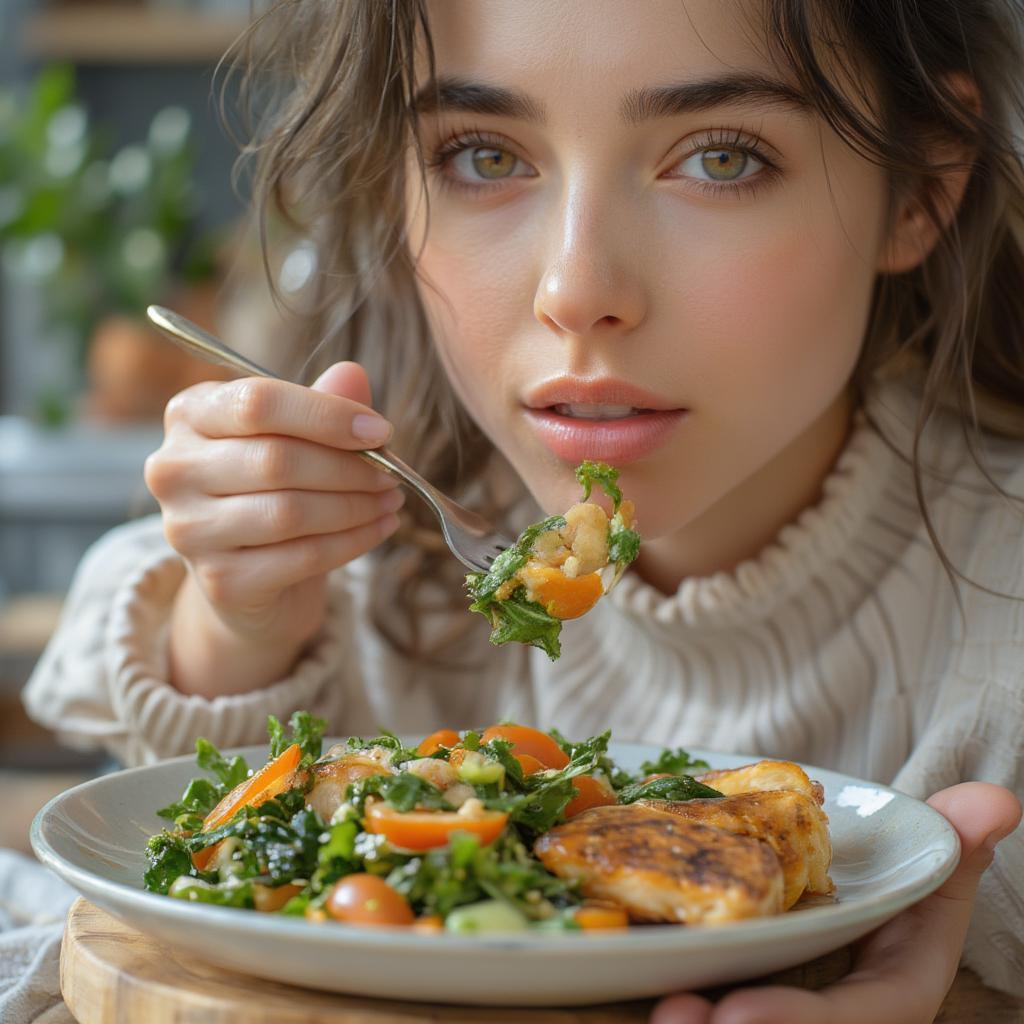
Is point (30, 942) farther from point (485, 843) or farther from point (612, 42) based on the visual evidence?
point (612, 42)

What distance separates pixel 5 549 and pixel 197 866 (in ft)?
11.4

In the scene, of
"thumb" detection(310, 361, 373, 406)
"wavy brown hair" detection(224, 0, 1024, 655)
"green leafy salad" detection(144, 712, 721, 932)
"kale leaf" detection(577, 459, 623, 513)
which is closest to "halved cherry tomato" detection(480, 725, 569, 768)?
"green leafy salad" detection(144, 712, 721, 932)

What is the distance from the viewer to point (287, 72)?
168 centimetres

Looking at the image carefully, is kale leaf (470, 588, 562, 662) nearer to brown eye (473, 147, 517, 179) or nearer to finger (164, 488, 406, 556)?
finger (164, 488, 406, 556)

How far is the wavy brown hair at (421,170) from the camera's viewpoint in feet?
4.45

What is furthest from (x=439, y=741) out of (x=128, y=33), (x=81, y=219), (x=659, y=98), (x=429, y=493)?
(x=128, y=33)

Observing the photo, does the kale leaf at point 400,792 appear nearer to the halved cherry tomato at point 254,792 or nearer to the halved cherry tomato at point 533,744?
the halved cherry tomato at point 254,792

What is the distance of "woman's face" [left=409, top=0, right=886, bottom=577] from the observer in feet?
4.04

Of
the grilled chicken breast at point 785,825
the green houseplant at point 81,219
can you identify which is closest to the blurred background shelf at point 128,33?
the green houseplant at point 81,219

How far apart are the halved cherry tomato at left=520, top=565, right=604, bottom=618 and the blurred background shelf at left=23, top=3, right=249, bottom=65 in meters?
3.48

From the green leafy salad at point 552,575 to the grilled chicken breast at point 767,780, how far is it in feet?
0.61

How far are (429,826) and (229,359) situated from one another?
66 centimetres

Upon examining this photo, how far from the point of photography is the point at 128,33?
13.9 ft

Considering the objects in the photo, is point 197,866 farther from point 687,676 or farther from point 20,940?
point 687,676
